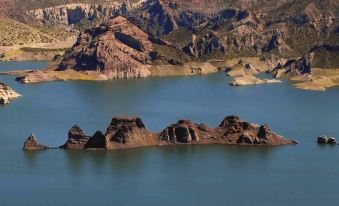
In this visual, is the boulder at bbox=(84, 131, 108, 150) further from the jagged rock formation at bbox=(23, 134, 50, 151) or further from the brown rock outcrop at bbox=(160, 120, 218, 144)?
the brown rock outcrop at bbox=(160, 120, 218, 144)

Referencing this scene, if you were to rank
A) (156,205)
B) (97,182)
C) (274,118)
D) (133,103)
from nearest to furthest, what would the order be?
(156,205), (97,182), (274,118), (133,103)

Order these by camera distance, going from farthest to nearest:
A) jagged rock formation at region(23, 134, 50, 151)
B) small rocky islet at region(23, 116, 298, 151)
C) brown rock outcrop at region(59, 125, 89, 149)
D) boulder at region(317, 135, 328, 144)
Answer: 1. boulder at region(317, 135, 328, 144)
2. small rocky islet at region(23, 116, 298, 151)
3. brown rock outcrop at region(59, 125, 89, 149)
4. jagged rock formation at region(23, 134, 50, 151)

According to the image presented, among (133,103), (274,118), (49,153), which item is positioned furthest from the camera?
(133,103)

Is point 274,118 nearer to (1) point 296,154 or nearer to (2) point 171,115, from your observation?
(2) point 171,115

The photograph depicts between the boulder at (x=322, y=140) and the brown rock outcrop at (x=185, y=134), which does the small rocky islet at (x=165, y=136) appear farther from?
the boulder at (x=322, y=140)

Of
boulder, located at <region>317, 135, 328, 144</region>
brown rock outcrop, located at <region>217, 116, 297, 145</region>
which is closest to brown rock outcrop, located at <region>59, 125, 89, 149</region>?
brown rock outcrop, located at <region>217, 116, 297, 145</region>

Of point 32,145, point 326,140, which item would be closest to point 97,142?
point 32,145

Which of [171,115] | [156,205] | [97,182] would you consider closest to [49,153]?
[97,182]

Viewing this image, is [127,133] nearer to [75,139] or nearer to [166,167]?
[75,139]
